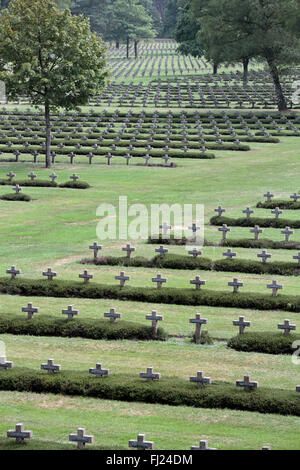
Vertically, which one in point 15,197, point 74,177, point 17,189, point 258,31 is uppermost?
point 258,31

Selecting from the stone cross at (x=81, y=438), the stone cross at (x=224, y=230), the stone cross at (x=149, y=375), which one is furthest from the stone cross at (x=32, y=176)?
the stone cross at (x=81, y=438)

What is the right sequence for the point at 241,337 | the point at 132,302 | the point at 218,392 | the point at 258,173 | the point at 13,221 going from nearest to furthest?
the point at 218,392 < the point at 241,337 < the point at 132,302 < the point at 13,221 < the point at 258,173

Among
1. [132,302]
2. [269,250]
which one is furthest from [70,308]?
[269,250]

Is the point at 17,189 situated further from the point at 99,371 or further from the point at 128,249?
the point at 99,371

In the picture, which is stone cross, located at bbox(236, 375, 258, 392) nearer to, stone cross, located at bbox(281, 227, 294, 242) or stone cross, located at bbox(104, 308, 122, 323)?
stone cross, located at bbox(104, 308, 122, 323)

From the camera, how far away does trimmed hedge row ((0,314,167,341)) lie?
852 inches

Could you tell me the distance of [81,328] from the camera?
21.8 metres

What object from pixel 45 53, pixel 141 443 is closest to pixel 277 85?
pixel 45 53

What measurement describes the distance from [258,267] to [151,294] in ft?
15.5

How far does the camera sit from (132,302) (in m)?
24.8

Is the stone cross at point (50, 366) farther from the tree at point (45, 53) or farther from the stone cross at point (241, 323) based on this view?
the tree at point (45, 53)

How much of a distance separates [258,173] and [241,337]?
30606mm

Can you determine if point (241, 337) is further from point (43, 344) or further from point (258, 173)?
point (258, 173)

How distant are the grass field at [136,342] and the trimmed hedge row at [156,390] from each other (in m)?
0.18
